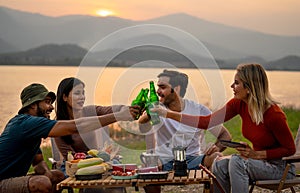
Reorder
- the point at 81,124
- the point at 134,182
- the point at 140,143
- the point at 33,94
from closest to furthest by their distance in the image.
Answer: the point at 134,182, the point at 81,124, the point at 33,94, the point at 140,143

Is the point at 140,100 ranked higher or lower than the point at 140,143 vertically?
higher

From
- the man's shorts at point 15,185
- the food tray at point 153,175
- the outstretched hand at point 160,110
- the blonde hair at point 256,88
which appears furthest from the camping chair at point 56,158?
the blonde hair at point 256,88

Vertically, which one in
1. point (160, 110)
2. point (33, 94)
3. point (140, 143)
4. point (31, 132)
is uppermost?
point (33, 94)

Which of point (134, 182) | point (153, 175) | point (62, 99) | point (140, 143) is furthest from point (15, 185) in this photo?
point (140, 143)

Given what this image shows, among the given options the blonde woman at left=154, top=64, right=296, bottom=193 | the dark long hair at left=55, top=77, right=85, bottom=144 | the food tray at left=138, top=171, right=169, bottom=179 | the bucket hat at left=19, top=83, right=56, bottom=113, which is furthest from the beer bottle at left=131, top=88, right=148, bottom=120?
the dark long hair at left=55, top=77, right=85, bottom=144

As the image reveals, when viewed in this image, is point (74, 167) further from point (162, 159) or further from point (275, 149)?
point (275, 149)

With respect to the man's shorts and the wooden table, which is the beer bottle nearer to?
the wooden table

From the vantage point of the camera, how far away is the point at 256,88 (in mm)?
4270

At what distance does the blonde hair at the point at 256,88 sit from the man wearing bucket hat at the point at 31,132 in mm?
874

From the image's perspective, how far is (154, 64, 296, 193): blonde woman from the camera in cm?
420

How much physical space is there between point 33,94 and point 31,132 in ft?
1.08

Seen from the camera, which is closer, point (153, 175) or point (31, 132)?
point (153, 175)

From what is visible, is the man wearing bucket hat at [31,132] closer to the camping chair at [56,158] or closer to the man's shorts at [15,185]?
the man's shorts at [15,185]

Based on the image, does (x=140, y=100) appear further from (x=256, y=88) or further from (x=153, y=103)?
(x=256, y=88)
